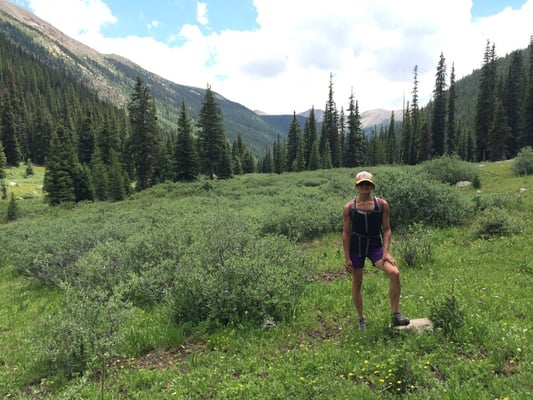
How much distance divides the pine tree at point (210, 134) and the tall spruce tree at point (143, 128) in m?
6.93

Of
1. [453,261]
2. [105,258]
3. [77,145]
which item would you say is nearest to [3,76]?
[77,145]

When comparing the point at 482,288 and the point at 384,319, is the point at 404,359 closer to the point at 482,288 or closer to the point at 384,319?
the point at 384,319

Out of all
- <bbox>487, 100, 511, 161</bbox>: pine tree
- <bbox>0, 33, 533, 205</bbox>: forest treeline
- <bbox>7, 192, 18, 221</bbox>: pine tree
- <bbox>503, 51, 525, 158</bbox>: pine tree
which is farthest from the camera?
<bbox>503, 51, 525, 158</bbox>: pine tree

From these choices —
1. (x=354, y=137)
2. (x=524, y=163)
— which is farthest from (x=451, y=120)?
(x=524, y=163)

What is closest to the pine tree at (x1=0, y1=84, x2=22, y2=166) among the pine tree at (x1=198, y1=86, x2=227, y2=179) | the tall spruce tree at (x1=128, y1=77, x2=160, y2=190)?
the tall spruce tree at (x1=128, y1=77, x2=160, y2=190)

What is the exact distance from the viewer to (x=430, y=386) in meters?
4.21

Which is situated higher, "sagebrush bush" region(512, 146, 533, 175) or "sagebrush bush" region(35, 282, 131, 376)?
"sagebrush bush" region(512, 146, 533, 175)

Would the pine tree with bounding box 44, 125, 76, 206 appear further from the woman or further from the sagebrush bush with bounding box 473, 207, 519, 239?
the sagebrush bush with bounding box 473, 207, 519, 239

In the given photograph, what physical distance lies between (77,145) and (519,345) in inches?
3349

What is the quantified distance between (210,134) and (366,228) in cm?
4767

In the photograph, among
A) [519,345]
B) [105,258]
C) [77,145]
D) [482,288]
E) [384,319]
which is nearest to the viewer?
[519,345]

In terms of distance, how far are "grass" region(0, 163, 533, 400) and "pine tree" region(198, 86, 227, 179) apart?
4314 centimetres

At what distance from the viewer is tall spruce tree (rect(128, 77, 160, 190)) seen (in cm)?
4725

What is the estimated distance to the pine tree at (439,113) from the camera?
5869 cm
